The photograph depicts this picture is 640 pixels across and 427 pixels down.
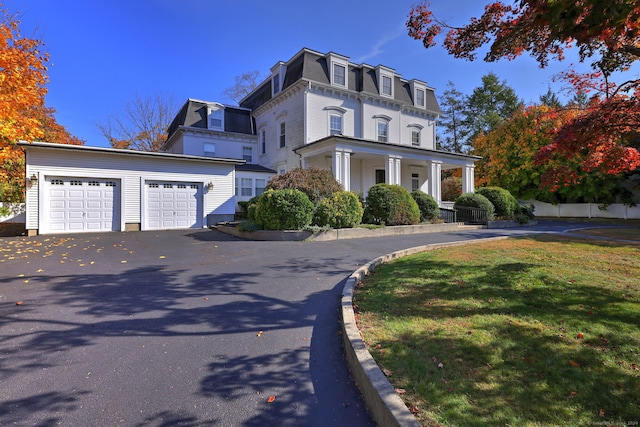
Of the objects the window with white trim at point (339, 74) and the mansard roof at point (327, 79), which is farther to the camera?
the window with white trim at point (339, 74)

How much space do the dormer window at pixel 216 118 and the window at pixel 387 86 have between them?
38.1 feet

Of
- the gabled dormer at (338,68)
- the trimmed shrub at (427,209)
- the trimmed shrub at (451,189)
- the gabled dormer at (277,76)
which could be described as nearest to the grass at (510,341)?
the trimmed shrub at (427,209)

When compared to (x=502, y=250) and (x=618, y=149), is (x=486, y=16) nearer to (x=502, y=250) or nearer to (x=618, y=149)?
(x=618, y=149)

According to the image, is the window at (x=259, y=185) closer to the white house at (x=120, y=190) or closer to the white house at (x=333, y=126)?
the white house at (x=333, y=126)

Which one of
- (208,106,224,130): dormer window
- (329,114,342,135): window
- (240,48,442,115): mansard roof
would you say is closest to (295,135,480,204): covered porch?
(329,114,342,135): window

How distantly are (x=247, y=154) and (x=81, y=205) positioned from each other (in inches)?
444

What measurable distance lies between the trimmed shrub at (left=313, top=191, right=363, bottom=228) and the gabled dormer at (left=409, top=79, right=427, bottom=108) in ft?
46.1

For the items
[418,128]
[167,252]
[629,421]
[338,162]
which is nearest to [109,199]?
[167,252]

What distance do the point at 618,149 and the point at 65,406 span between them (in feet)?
27.6

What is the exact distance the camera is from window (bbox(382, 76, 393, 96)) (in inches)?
834

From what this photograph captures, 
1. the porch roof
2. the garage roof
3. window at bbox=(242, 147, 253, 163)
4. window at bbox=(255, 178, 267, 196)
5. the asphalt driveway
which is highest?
window at bbox=(242, 147, 253, 163)

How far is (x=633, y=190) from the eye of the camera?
74.0 ft

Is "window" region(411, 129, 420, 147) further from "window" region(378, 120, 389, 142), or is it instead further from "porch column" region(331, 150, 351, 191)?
"porch column" region(331, 150, 351, 191)

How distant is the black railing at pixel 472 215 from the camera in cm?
1650
